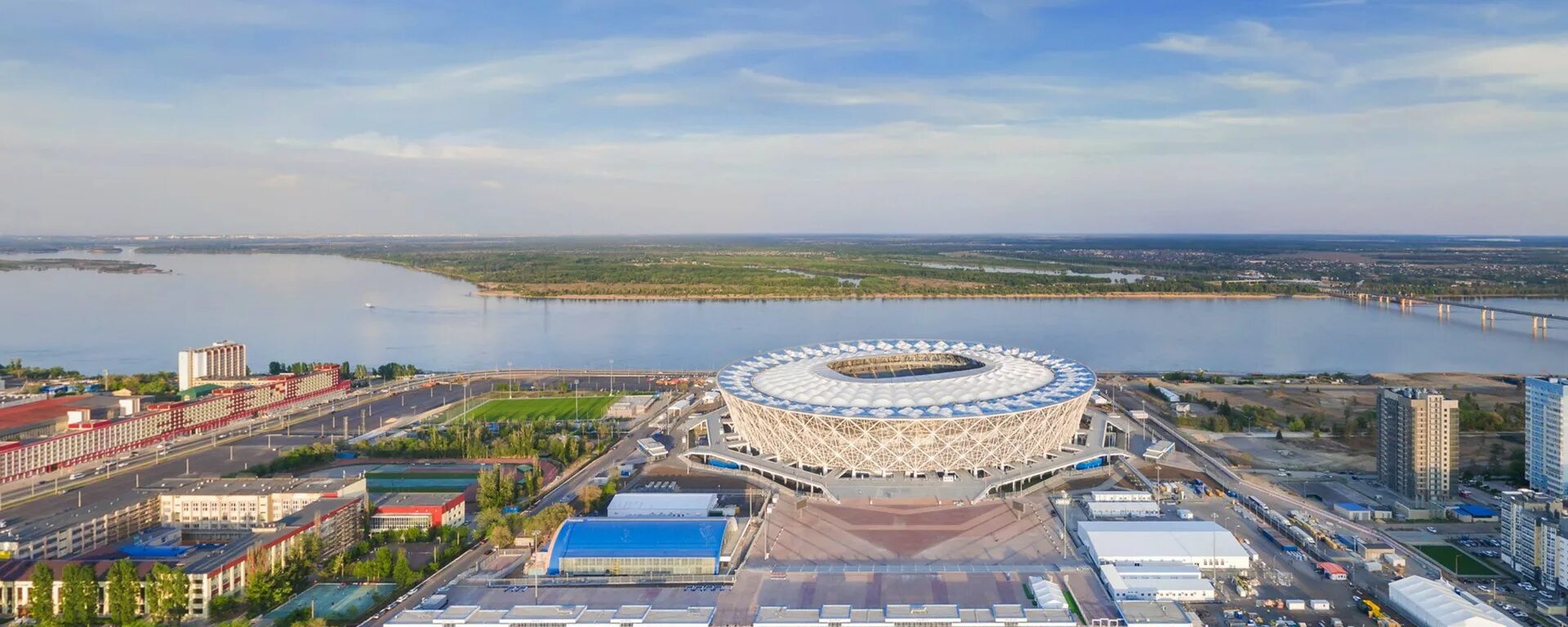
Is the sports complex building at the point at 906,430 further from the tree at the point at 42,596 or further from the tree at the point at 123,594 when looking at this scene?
the tree at the point at 42,596

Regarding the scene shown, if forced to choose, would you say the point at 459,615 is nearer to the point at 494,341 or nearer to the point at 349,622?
the point at 349,622

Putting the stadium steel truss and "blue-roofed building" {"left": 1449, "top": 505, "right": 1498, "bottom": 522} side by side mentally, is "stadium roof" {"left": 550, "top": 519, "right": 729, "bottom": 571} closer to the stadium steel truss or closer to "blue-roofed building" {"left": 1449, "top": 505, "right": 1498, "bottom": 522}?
the stadium steel truss

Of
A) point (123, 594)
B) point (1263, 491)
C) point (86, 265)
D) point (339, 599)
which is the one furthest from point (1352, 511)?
point (86, 265)

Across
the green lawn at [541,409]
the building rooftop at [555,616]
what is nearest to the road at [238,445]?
the green lawn at [541,409]

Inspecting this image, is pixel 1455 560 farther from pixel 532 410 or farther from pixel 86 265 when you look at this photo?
pixel 86 265

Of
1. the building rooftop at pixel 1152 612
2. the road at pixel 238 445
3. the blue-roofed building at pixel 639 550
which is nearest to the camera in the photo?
the building rooftop at pixel 1152 612

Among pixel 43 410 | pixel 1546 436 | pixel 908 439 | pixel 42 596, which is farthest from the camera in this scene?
pixel 43 410

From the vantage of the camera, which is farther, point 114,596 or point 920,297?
point 920,297
